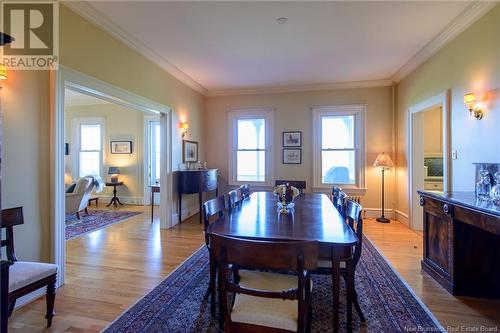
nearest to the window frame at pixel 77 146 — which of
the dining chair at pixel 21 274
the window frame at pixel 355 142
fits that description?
the dining chair at pixel 21 274

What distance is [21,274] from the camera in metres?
1.80

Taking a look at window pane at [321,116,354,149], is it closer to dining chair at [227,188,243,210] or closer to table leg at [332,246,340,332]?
dining chair at [227,188,243,210]

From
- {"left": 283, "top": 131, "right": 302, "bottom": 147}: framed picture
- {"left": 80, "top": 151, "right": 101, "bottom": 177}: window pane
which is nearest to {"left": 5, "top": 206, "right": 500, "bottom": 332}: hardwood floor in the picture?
{"left": 283, "top": 131, "right": 302, "bottom": 147}: framed picture

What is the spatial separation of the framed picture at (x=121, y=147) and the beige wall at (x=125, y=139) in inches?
3.2

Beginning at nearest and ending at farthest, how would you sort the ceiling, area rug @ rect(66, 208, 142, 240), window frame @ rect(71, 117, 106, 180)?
the ceiling, area rug @ rect(66, 208, 142, 240), window frame @ rect(71, 117, 106, 180)

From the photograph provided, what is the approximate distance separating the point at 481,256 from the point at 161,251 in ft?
11.2

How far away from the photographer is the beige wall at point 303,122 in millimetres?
5160

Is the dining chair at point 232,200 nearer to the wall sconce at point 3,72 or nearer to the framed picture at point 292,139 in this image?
the wall sconce at point 3,72

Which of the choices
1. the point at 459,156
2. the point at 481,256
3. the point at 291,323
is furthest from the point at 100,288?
the point at 459,156

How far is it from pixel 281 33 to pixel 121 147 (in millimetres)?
5366

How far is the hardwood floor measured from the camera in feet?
6.48

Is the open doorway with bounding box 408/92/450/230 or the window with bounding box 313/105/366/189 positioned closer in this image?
the open doorway with bounding box 408/92/450/230

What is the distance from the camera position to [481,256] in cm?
227

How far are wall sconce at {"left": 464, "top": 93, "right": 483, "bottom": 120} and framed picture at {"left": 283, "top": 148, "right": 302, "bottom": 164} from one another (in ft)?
9.84
